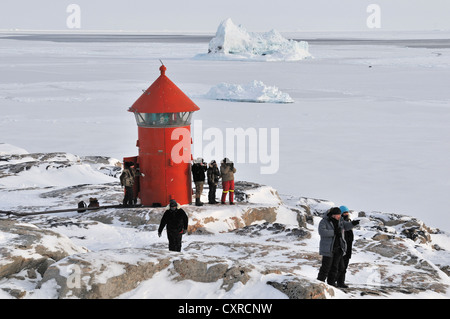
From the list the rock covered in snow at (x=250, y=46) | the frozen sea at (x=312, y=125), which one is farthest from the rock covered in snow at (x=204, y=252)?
the rock covered in snow at (x=250, y=46)

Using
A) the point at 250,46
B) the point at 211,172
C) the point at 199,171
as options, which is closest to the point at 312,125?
the point at 211,172

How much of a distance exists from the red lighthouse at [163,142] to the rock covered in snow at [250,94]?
25971 millimetres

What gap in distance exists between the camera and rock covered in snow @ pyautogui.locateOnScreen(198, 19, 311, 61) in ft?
275

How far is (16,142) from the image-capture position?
2620 centimetres

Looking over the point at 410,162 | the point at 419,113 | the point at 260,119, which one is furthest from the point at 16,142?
the point at 419,113

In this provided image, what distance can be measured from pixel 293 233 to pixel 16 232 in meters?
5.60

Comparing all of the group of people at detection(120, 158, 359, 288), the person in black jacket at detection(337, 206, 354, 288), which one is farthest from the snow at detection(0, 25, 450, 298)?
the group of people at detection(120, 158, 359, 288)

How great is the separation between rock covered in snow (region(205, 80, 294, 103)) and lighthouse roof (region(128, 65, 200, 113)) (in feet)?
85.1

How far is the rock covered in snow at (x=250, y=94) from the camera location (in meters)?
39.3

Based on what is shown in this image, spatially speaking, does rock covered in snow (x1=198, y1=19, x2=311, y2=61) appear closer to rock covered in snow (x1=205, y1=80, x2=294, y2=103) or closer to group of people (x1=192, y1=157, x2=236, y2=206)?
rock covered in snow (x1=205, y1=80, x2=294, y2=103)

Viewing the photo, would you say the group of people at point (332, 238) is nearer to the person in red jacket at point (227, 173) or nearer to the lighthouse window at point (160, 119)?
the person in red jacket at point (227, 173)

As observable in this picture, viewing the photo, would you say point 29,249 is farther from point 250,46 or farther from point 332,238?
point 250,46

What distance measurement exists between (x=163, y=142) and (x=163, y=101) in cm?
90
